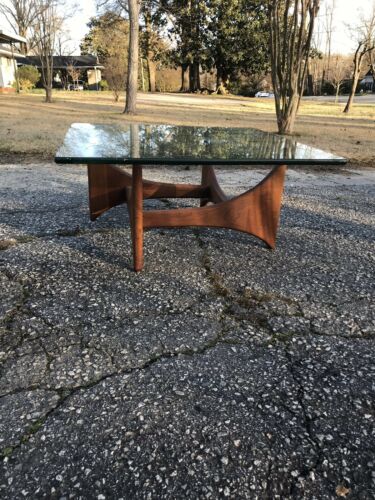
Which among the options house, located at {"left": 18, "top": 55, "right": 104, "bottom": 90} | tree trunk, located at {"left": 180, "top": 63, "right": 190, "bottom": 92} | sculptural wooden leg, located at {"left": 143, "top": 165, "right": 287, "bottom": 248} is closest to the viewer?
sculptural wooden leg, located at {"left": 143, "top": 165, "right": 287, "bottom": 248}

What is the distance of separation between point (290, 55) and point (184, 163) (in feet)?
26.8

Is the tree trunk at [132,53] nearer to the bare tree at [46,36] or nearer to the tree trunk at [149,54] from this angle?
the bare tree at [46,36]

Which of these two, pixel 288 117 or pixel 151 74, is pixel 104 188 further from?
pixel 151 74

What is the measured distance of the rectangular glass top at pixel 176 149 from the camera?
239cm

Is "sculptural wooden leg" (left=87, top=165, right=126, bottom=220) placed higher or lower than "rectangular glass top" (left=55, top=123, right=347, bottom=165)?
lower

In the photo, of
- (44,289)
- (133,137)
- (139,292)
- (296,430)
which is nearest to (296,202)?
(133,137)

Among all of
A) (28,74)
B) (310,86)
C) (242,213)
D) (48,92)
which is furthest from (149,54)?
(242,213)

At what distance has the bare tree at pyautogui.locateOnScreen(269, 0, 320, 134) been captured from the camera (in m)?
9.00

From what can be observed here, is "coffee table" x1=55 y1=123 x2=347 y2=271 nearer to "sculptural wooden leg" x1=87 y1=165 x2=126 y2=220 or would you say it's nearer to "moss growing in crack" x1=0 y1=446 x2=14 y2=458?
"sculptural wooden leg" x1=87 y1=165 x2=126 y2=220

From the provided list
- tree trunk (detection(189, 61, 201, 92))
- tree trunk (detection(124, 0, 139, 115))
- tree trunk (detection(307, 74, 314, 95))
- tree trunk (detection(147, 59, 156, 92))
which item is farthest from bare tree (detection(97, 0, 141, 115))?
tree trunk (detection(307, 74, 314, 95))

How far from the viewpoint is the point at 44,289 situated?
8.43 ft

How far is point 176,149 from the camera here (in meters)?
2.79

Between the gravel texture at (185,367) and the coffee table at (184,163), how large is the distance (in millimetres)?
298

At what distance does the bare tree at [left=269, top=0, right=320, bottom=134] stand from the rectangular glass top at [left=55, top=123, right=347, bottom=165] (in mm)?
6431
